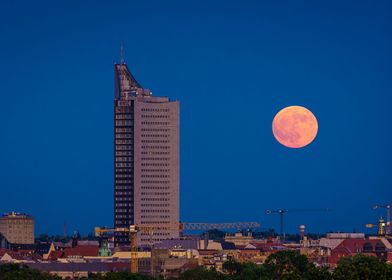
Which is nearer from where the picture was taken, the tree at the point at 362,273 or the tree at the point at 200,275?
the tree at the point at 362,273

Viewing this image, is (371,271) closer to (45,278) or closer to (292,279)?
(292,279)

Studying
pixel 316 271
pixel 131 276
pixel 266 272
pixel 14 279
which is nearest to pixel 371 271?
pixel 316 271

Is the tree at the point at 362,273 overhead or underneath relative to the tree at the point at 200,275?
underneath

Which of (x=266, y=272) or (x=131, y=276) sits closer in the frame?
(x=131, y=276)

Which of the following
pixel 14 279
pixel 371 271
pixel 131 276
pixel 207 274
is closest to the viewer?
pixel 371 271

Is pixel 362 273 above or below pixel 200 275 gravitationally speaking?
below

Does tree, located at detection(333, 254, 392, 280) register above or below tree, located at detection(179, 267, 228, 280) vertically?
below

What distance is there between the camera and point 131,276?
172625mm

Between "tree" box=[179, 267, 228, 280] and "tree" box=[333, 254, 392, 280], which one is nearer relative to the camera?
"tree" box=[333, 254, 392, 280]

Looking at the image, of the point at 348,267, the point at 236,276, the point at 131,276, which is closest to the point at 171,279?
the point at 236,276

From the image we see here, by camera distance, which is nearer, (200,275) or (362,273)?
(362,273)

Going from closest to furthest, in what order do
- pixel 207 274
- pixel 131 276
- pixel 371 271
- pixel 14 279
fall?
pixel 371 271 → pixel 14 279 → pixel 131 276 → pixel 207 274

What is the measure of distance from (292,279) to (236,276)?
300 ft

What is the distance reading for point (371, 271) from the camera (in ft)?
315
